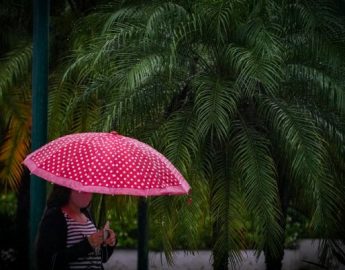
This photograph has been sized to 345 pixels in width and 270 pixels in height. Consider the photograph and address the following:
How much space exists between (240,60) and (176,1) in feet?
5.23

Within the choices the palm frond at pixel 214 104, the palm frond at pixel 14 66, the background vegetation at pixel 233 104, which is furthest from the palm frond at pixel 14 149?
the palm frond at pixel 214 104

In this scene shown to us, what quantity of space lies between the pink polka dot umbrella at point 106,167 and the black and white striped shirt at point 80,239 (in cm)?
34

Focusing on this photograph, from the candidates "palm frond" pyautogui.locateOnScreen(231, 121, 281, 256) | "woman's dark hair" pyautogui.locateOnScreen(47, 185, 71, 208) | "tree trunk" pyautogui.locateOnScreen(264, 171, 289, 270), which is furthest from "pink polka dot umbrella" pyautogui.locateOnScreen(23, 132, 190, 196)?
"tree trunk" pyautogui.locateOnScreen(264, 171, 289, 270)

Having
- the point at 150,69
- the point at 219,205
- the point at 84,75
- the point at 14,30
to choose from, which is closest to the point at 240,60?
the point at 150,69

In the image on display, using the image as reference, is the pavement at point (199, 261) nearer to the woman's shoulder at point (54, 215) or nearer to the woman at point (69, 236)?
the woman at point (69, 236)

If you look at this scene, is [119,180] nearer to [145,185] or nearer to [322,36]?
[145,185]

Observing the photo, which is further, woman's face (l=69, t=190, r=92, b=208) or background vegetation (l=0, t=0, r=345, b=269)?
background vegetation (l=0, t=0, r=345, b=269)

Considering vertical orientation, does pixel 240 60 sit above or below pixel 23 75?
above

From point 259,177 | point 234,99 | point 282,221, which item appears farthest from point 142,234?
point 234,99

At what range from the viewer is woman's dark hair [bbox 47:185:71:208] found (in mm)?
4371

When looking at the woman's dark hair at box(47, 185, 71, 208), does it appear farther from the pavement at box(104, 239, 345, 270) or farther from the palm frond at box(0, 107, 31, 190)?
the pavement at box(104, 239, 345, 270)

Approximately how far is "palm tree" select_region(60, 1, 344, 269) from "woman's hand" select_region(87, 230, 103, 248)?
92.8 inches

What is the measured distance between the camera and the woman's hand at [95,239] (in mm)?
4199

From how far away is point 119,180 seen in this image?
4.14 metres
